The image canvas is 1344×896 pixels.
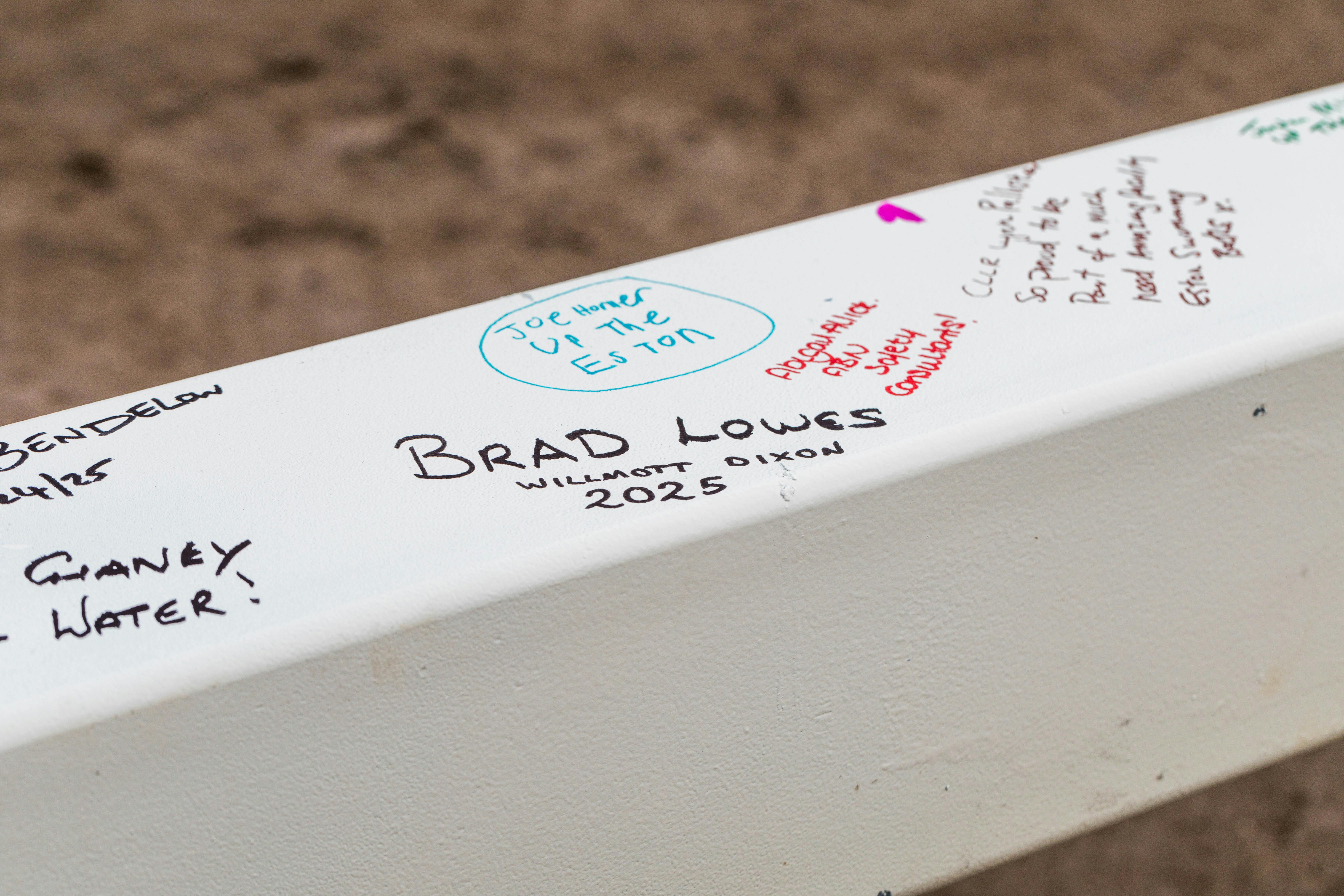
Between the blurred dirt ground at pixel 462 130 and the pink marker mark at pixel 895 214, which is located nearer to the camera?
the pink marker mark at pixel 895 214

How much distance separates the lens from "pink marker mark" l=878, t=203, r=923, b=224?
1.07 m

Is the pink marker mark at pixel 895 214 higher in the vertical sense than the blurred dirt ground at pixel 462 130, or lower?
lower

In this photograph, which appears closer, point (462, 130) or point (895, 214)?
point (895, 214)

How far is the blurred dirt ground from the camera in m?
1.85

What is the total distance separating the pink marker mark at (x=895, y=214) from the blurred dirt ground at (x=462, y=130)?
865 mm

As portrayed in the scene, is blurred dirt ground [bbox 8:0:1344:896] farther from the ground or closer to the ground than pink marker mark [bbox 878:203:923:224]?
farther from the ground

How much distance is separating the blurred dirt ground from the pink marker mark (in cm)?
86

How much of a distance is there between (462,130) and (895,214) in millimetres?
1218

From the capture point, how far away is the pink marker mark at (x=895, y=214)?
1.07 metres

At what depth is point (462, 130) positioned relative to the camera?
2.11 m

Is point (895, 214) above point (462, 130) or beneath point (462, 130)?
beneath

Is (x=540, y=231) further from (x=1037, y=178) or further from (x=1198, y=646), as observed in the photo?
(x=1198, y=646)

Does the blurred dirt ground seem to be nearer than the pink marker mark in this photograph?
No

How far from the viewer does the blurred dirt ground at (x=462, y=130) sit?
1850 millimetres
